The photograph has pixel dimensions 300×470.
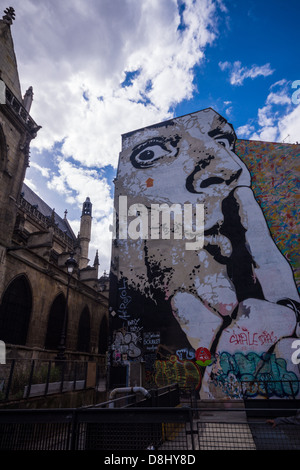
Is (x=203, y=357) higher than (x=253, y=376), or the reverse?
(x=203, y=357)

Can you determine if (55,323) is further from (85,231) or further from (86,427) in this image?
(85,231)

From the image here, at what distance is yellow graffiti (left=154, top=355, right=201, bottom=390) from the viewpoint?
14172 millimetres

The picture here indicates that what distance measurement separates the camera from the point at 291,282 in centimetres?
1424

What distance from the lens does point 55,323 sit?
19828 mm

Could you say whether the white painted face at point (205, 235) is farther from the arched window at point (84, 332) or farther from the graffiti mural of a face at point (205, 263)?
the arched window at point (84, 332)

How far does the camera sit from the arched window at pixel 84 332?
77.0 feet

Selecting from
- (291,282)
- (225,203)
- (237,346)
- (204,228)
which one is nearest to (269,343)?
(237,346)

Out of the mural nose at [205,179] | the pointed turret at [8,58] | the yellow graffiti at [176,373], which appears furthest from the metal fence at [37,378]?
the pointed turret at [8,58]

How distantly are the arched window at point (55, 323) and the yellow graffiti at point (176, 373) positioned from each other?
8.17 meters

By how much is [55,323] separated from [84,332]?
5102 mm

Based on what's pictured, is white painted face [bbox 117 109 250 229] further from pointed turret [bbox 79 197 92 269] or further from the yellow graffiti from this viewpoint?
pointed turret [bbox 79 197 92 269]

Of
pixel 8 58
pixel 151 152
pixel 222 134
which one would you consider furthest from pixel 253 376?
pixel 8 58

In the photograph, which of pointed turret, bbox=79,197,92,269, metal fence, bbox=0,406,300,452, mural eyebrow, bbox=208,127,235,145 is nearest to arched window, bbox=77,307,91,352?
pointed turret, bbox=79,197,92,269
